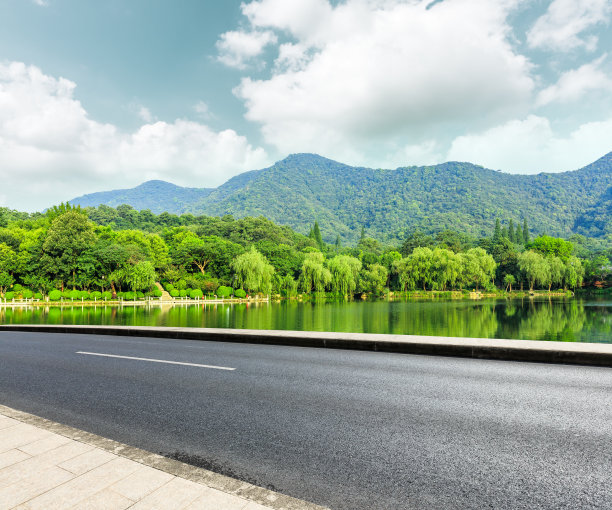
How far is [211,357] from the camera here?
8.05m

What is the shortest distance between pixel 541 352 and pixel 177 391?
6552 millimetres

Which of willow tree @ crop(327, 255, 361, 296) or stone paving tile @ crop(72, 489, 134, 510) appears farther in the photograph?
willow tree @ crop(327, 255, 361, 296)

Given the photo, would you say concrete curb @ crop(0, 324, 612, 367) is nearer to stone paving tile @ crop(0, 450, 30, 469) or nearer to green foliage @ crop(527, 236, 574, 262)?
stone paving tile @ crop(0, 450, 30, 469)

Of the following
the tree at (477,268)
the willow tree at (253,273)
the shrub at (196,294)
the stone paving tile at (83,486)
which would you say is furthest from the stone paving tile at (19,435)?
the tree at (477,268)

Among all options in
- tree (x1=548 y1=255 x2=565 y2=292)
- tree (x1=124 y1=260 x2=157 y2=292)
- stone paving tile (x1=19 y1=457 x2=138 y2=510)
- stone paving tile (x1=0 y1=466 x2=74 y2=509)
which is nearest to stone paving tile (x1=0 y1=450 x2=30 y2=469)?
stone paving tile (x1=0 y1=466 x2=74 y2=509)

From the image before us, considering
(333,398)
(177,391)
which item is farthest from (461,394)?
(177,391)

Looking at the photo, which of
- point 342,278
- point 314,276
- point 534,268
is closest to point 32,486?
point 314,276

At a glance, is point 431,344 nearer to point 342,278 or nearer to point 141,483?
point 141,483

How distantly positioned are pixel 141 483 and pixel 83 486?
41cm

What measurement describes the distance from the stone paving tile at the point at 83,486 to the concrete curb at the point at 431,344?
642 centimetres

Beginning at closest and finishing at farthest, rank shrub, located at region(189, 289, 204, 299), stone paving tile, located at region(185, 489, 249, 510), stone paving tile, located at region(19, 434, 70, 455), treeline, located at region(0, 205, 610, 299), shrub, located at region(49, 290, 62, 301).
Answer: stone paving tile, located at region(185, 489, 249, 510) → stone paving tile, located at region(19, 434, 70, 455) → shrub, located at region(49, 290, 62, 301) → treeline, located at region(0, 205, 610, 299) → shrub, located at region(189, 289, 204, 299)

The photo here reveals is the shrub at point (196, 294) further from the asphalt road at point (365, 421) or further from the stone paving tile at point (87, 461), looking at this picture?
the stone paving tile at point (87, 461)

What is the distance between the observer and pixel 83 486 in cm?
275

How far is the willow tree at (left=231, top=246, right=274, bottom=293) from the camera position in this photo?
53.1 m
